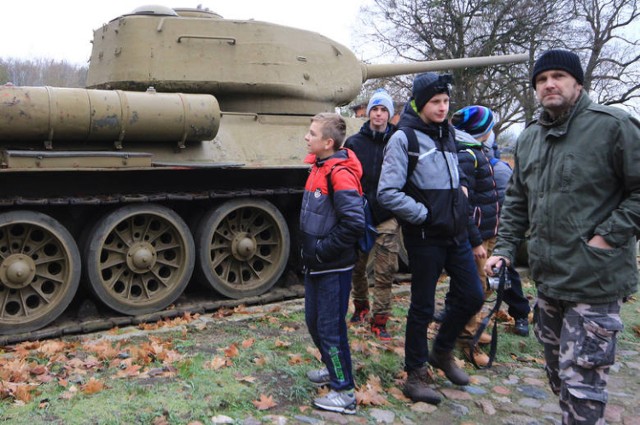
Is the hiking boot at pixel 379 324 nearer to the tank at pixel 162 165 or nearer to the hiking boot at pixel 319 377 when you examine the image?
the hiking boot at pixel 319 377

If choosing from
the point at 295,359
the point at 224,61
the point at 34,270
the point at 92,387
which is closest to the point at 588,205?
the point at 295,359

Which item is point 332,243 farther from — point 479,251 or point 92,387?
point 92,387

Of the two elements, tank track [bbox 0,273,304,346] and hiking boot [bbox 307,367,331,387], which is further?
tank track [bbox 0,273,304,346]

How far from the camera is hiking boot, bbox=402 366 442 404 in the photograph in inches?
161

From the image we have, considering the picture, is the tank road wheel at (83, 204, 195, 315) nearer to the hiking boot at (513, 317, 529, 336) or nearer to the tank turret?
the tank turret

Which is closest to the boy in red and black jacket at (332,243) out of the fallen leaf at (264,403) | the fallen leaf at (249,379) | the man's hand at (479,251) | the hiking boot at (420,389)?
the fallen leaf at (264,403)

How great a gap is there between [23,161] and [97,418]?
8.90ft

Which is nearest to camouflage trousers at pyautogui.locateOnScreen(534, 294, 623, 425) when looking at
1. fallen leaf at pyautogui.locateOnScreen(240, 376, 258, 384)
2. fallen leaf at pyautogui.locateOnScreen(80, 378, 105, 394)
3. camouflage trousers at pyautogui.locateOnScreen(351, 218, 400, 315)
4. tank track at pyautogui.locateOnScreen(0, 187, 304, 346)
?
fallen leaf at pyautogui.locateOnScreen(240, 376, 258, 384)

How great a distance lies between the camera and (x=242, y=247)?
7105mm

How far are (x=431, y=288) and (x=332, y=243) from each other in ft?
2.60

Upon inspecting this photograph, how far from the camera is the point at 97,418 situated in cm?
364

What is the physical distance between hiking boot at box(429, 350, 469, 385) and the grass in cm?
14

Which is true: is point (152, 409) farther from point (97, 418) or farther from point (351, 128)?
point (351, 128)

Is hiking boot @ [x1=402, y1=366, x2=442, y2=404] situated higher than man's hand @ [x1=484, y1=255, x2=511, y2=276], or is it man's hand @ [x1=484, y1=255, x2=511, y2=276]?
man's hand @ [x1=484, y1=255, x2=511, y2=276]
